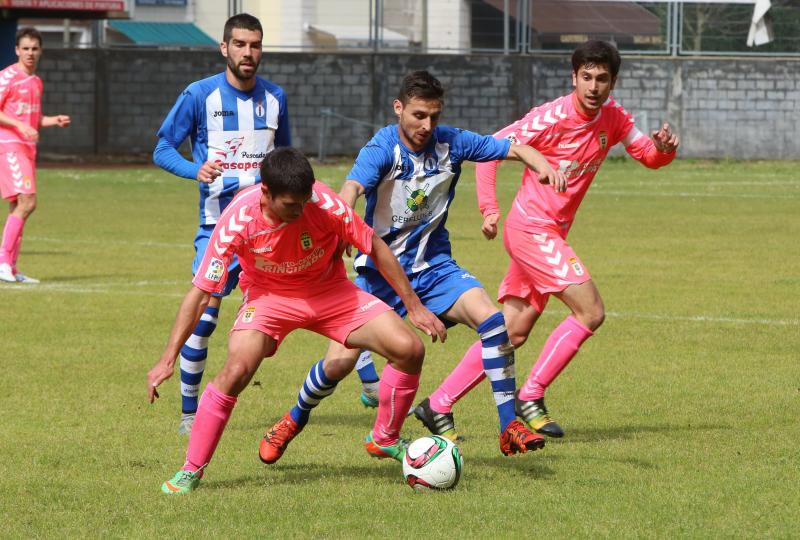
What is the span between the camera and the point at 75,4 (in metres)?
33.8

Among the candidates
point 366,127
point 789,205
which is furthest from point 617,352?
point 366,127

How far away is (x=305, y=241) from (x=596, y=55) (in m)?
2.36

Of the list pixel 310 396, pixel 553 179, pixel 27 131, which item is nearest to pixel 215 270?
pixel 310 396

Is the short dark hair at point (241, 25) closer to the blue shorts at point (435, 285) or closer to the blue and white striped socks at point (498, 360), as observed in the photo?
the blue shorts at point (435, 285)

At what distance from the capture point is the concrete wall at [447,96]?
35.5 meters

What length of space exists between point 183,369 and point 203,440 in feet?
5.74

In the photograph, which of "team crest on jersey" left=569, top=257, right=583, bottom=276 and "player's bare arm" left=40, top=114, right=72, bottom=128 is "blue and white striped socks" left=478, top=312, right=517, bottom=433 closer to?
"team crest on jersey" left=569, top=257, right=583, bottom=276

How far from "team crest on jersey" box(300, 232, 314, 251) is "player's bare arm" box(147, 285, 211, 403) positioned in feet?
1.69

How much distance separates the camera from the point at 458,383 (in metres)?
7.46

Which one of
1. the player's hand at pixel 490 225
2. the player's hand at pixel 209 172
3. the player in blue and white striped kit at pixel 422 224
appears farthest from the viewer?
the player's hand at pixel 490 225

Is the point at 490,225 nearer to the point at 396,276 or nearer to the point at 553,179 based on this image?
the point at 553,179

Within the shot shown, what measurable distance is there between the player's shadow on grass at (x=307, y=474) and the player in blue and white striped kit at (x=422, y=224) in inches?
5.2

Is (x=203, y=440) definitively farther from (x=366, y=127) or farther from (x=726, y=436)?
(x=366, y=127)

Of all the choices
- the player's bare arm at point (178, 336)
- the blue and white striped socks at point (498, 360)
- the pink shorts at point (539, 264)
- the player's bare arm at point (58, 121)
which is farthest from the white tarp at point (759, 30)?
the player's bare arm at point (178, 336)
